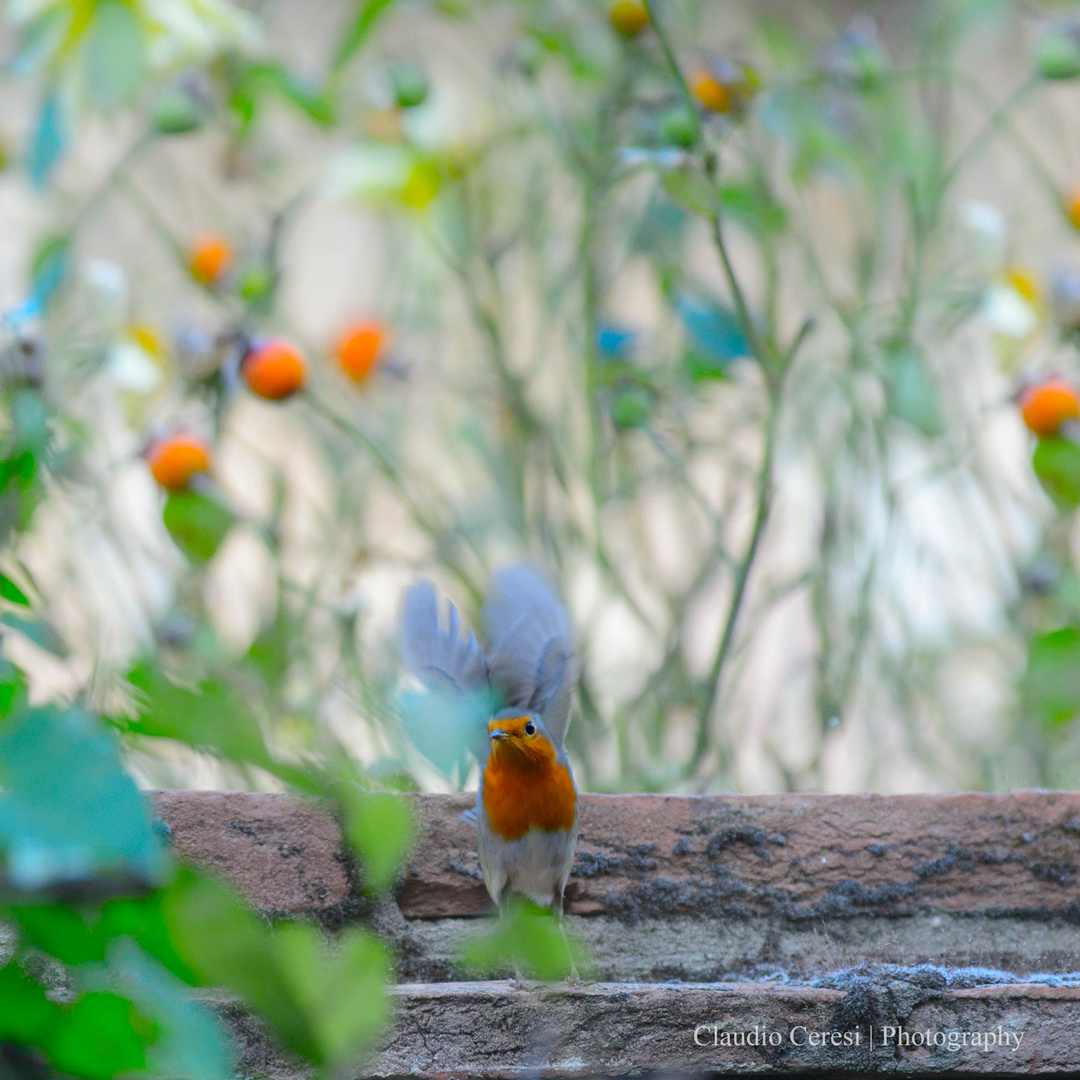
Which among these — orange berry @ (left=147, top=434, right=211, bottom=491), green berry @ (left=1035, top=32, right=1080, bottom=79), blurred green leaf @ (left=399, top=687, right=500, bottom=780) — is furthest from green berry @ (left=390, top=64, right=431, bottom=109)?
blurred green leaf @ (left=399, top=687, right=500, bottom=780)

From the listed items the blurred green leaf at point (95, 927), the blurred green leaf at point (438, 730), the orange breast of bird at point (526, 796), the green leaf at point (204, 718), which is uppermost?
the green leaf at point (204, 718)

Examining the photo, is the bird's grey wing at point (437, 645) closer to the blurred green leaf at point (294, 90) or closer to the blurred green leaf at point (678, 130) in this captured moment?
the blurred green leaf at point (678, 130)

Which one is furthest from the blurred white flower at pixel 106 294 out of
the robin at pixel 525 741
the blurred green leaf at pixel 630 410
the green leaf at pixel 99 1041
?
the green leaf at pixel 99 1041

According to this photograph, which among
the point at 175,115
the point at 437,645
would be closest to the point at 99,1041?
the point at 437,645

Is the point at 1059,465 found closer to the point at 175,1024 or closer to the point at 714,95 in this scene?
the point at 714,95

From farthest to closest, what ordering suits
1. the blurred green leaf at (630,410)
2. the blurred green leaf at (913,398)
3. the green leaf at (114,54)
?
the blurred green leaf at (630,410), the blurred green leaf at (913,398), the green leaf at (114,54)

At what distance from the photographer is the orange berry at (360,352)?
1.38 meters

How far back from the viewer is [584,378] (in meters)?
1.58

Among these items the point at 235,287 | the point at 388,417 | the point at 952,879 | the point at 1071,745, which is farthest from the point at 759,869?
the point at 388,417

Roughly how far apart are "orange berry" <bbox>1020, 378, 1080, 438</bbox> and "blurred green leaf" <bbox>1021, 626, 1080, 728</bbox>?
0.52 feet

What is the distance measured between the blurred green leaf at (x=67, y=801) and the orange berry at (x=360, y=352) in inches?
46.1

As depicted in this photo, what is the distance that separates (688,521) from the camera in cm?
160

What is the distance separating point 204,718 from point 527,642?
1.43 ft

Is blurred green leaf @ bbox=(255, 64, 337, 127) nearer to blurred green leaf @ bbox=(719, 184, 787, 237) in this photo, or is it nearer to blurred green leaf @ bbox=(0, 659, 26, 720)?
blurred green leaf @ bbox=(719, 184, 787, 237)
